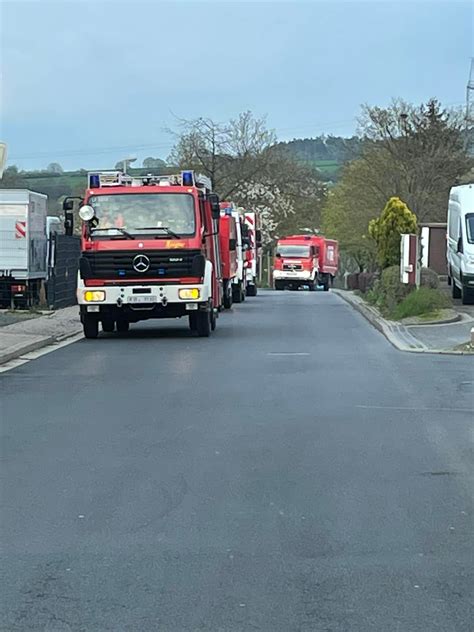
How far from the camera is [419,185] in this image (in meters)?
50.9

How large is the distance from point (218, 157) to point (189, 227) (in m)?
37.0

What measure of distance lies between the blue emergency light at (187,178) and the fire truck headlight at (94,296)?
2530 millimetres

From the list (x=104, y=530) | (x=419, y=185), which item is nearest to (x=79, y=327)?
(x=104, y=530)

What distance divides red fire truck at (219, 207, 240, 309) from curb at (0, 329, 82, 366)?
7.98 meters

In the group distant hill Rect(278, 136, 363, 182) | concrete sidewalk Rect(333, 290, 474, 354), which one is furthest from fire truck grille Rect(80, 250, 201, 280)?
distant hill Rect(278, 136, 363, 182)

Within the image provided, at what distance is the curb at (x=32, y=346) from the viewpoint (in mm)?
17500

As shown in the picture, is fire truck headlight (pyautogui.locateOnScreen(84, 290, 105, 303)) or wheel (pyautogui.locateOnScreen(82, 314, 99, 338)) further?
wheel (pyautogui.locateOnScreen(82, 314, 99, 338))

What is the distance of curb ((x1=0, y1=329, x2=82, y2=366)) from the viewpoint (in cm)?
1750

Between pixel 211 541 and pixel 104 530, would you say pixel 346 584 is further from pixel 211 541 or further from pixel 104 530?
pixel 104 530

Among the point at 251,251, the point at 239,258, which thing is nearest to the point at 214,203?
the point at 239,258

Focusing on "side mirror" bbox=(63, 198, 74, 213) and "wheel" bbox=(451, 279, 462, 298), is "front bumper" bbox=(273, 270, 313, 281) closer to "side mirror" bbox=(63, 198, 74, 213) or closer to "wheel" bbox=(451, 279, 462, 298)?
"wheel" bbox=(451, 279, 462, 298)

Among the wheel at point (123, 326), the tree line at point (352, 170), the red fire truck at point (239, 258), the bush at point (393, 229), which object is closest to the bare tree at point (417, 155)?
the tree line at point (352, 170)

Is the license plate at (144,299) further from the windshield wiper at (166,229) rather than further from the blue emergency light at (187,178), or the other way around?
the blue emergency light at (187,178)

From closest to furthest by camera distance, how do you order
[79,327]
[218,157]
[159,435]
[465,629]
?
[465,629] → [159,435] → [79,327] → [218,157]
